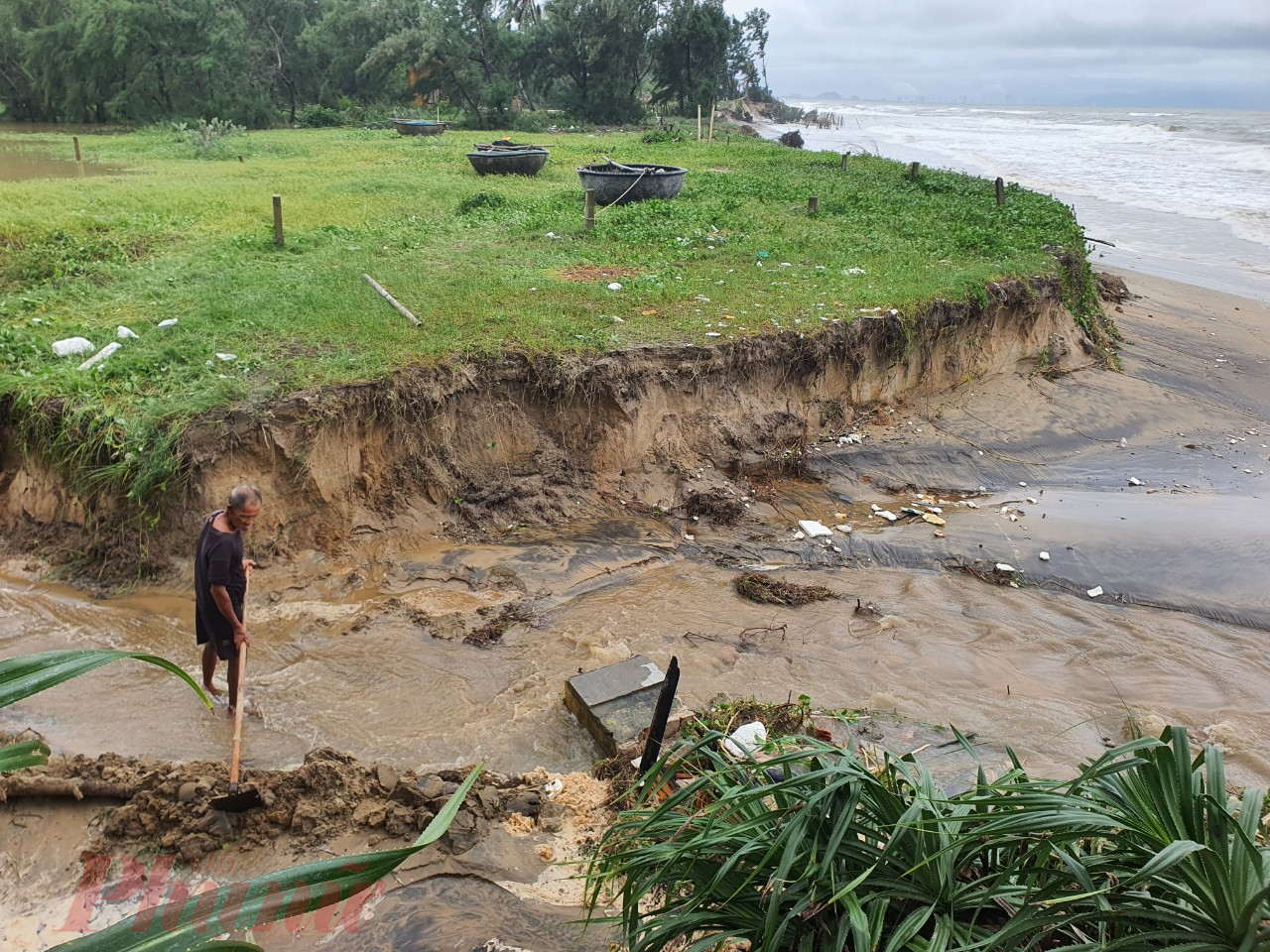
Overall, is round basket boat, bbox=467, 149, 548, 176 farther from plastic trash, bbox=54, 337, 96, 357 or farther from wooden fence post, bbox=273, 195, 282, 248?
plastic trash, bbox=54, 337, 96, 357

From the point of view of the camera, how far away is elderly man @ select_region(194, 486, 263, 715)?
457 cm

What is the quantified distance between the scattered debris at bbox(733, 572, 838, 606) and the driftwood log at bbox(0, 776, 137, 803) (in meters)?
4.31

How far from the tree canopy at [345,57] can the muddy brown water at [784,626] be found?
29999mm

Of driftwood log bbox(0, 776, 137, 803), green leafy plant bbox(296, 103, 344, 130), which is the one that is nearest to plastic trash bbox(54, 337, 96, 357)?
driftwood log bbox(0, 776, 137, 803)

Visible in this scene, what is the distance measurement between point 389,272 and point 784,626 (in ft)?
21.5

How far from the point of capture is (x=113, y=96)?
33125mm

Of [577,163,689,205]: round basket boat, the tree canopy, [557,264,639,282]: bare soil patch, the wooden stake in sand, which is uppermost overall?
the tree canopy

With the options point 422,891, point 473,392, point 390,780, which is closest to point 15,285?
point 473,392

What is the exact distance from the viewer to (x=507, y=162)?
18.1 metres

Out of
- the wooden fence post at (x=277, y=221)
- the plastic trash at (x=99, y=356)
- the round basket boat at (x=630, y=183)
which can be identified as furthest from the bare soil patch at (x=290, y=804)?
the round basket boat at (x=630, y=183)

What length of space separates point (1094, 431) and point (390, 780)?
361 inches

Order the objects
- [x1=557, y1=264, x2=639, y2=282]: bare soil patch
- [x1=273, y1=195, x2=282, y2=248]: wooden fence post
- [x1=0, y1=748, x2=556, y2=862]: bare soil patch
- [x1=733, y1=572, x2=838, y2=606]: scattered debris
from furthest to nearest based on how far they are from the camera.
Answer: [x1=273, y1=195, x2=282, y2=248]: wooden fence post → [x1=557, y1=264, x2=639, y2=282]: bare soil patch → [x1=733, y1=572, x2=838, y2=606]: scattered debris → [x1=0, y1=748, x2=556, y2=862]: bare soil patch

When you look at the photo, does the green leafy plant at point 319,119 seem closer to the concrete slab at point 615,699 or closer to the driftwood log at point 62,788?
the concrete slab at point 615,699

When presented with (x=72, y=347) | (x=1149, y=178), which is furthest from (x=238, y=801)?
(x=1149, y=178)
